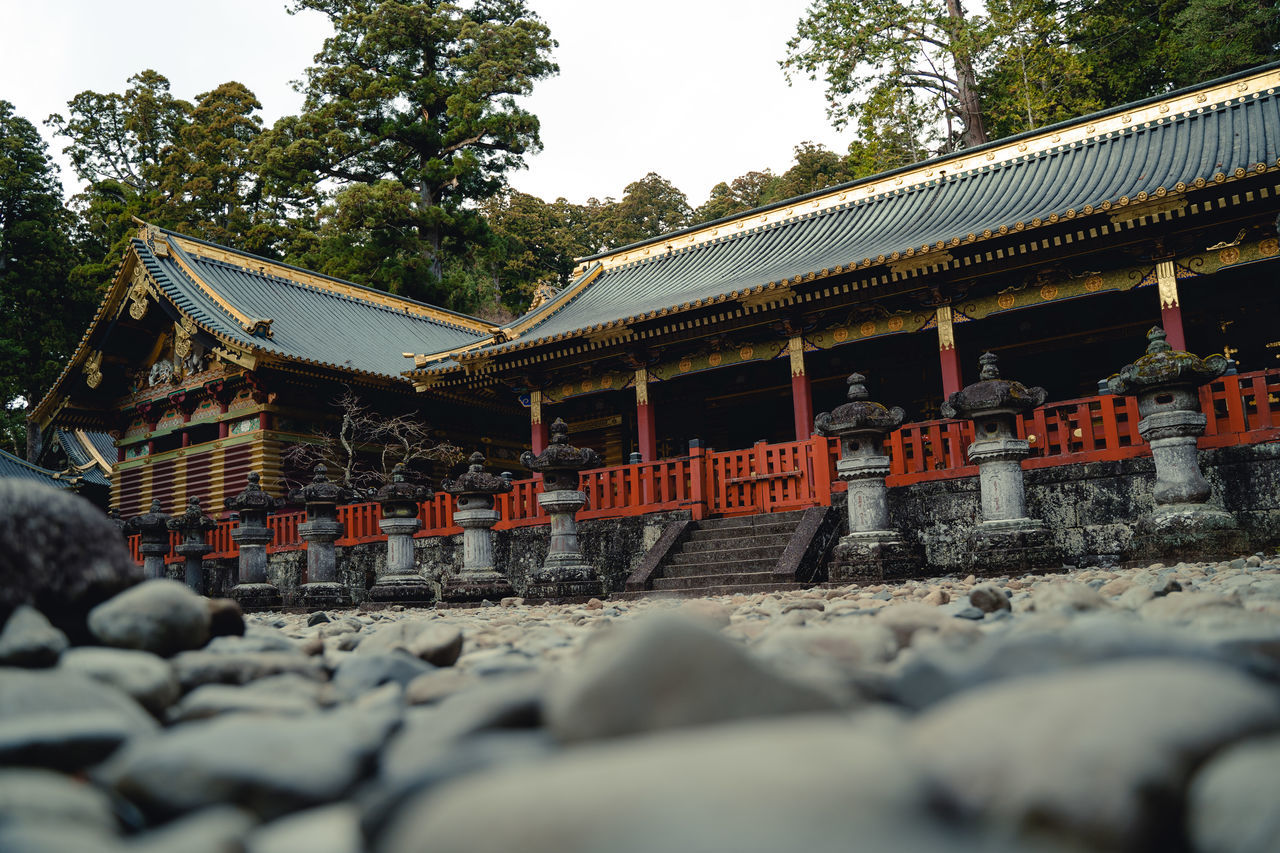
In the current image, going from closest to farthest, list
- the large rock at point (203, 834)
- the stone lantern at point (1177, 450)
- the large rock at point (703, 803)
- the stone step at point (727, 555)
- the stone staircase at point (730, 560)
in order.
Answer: the large rock at point (703, 803)
the large rock at point (203, 834)
the stone lantern at point (1177, 450)
the stone staircase at point (730, 560)
the stone step at point (727, 555)

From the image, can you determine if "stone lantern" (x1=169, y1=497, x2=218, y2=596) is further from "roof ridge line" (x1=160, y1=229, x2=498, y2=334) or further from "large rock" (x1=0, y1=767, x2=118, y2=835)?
"large rock" (x1=0, y1=767, x2=118, y2=835)

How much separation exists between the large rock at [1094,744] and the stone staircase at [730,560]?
25.9 feet

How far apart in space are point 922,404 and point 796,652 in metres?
13.5

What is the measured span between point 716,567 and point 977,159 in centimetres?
1052

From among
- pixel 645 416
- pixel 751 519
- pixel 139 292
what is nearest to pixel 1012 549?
pixel 751 519

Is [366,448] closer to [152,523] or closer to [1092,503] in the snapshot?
[152,523]

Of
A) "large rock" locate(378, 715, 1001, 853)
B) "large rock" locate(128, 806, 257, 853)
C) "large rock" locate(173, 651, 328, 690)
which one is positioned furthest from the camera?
"large rock" locate(173, 651, 328, 690)

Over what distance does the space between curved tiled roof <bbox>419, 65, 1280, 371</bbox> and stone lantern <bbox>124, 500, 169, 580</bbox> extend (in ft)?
19.3

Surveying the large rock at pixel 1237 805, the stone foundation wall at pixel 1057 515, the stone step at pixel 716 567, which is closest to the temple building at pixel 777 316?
the stone foundation wall at pixel 1057 515

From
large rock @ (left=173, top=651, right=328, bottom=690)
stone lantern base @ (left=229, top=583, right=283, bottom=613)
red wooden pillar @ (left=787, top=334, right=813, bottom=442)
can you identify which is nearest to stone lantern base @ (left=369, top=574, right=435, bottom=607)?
stone lantern base @ (left=229, top=583, right=283, bottom=613)

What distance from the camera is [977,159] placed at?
54.7 ft

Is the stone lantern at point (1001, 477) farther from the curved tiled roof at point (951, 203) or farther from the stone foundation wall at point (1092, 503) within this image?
the curved tiled roof at point (951, 203)

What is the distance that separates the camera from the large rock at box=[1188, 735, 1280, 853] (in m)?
1.25

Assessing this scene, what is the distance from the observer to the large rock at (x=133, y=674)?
2.35 m
